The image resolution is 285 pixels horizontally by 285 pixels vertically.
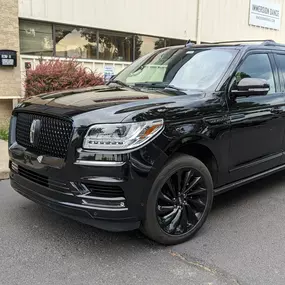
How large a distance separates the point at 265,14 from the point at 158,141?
15.3 m

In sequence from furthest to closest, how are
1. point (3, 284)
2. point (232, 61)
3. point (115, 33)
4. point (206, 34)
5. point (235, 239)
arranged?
point (206, 34) < point (115, 33) < point (232, 61) < point (235, 239) < point (3, 284)

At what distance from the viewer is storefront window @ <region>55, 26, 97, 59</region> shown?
416 inches

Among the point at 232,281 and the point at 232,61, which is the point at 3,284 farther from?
the point at 232,61

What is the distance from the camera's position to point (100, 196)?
3113mm

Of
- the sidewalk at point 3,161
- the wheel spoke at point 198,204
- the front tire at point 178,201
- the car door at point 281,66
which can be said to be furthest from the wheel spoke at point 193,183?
the sidewalk at point 3,161

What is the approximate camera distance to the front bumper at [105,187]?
3.06 meters

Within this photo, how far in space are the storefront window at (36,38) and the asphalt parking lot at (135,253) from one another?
21.7ft

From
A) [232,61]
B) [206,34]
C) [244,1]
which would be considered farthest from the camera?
[244,1]

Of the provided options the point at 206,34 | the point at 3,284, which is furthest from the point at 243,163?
the point at 206,34

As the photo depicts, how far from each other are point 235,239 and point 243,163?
0.87 meters

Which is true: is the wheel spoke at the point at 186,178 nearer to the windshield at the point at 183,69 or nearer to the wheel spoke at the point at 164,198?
the wheel spoke at the point at 164,198

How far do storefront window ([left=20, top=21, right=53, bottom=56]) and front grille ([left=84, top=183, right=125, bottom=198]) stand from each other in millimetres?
7825

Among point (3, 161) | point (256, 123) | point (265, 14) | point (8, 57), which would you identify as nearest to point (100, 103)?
point (256, 123)

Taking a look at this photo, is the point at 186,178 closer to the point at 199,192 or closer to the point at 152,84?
the point at 199,192
